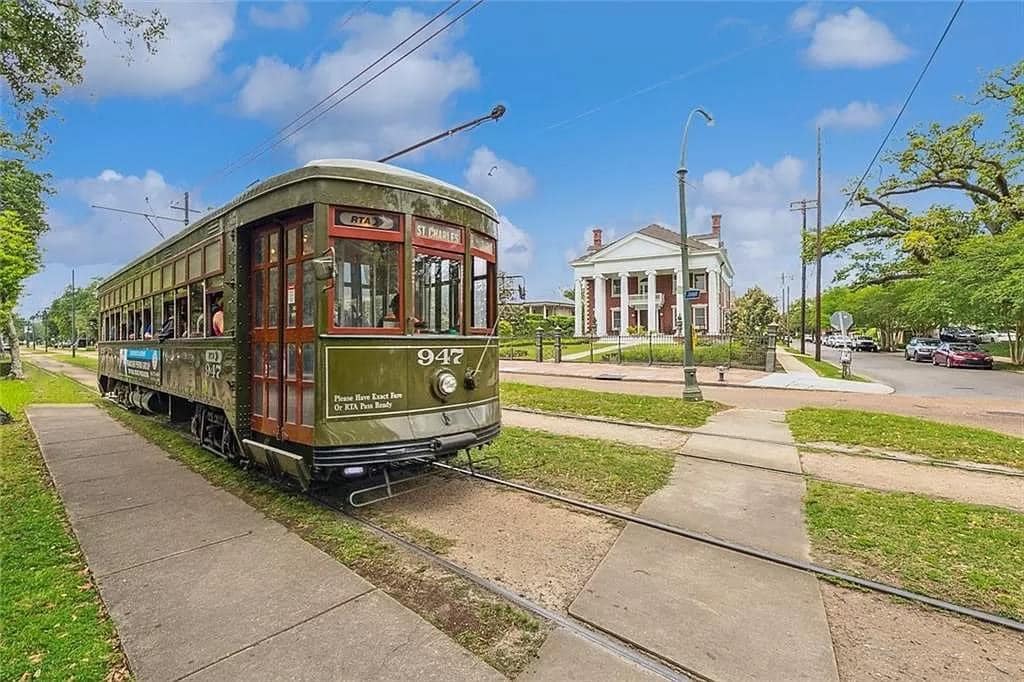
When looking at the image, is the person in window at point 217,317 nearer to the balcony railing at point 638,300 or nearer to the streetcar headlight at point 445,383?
the streetcar headlight at point 445,383

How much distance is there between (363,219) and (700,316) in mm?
51931

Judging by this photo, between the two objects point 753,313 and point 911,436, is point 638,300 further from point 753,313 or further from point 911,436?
point 911,436

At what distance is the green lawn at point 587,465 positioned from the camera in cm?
620

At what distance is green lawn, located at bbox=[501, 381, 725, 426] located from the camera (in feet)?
37.1

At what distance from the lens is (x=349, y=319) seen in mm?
5020

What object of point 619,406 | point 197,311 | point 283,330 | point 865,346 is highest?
point 197,311

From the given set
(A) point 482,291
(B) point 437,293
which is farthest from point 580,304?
(B) point 437,293

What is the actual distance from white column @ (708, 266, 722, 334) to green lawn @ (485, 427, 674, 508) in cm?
4503

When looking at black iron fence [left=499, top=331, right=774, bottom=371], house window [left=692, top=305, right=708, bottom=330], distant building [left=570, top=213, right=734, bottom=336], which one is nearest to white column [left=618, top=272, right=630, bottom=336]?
distant building [left=570, top=213, right=734, bottom=336]

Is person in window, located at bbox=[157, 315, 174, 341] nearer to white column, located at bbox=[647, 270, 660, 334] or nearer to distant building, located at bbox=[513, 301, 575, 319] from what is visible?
white column, located at bbox=[647, 270, 660, 334]

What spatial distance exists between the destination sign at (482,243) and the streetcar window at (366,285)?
0.98 m

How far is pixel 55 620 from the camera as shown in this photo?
132 inches

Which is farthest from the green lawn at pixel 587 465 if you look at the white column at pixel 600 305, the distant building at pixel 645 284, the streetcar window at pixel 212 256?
the white column at pixel 600 305

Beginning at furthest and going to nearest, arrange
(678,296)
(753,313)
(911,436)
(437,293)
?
(678,296), (753,313), (911,436), (437,293)
